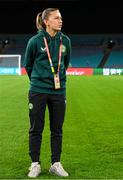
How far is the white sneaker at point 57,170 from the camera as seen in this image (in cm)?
660

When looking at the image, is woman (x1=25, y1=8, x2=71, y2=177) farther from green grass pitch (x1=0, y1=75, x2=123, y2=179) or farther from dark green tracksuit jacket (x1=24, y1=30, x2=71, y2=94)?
green grass pitch (x1=0, y1=75, x2=123, y2=179)

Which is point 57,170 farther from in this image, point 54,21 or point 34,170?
point 54,21

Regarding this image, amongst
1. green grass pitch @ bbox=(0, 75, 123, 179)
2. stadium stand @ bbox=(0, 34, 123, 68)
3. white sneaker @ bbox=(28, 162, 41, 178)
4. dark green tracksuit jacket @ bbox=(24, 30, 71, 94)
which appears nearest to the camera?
dark green tracksuit jacket @ bbox=(24, 30, 71, 94)

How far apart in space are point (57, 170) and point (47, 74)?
49.9 inches

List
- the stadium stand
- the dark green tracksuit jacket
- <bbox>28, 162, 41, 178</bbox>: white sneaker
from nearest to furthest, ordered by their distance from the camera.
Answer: the dark green tracksuit jacket < <bbox>28, 162, 41, 178</bbox>: white sneaker < the stadium stand

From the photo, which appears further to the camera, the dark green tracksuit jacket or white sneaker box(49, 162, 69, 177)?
white sneaker box(49, 162, 69, 177)

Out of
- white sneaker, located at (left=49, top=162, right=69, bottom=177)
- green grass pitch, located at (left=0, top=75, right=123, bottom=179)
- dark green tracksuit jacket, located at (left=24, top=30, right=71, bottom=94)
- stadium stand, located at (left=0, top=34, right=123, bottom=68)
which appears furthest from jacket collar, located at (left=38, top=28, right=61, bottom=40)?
stadium stand, located at (left=0, top=34, right=123, bottom=68)

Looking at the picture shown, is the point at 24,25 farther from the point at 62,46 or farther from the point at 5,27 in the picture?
the point at 62,46

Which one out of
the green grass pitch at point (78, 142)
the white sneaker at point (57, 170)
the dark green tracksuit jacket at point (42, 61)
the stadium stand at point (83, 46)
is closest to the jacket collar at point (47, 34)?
the dark green tracksuit jacket at point (42, 61)

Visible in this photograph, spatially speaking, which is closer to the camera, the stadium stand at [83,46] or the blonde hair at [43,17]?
the blonde hair at [43,17]

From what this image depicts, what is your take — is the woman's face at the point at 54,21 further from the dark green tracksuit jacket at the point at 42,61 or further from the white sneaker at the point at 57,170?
the white sneaker at the point at 57,170

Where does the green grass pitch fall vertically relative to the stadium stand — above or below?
above

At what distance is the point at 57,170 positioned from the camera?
6.62m

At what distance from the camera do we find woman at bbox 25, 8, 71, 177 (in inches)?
253
